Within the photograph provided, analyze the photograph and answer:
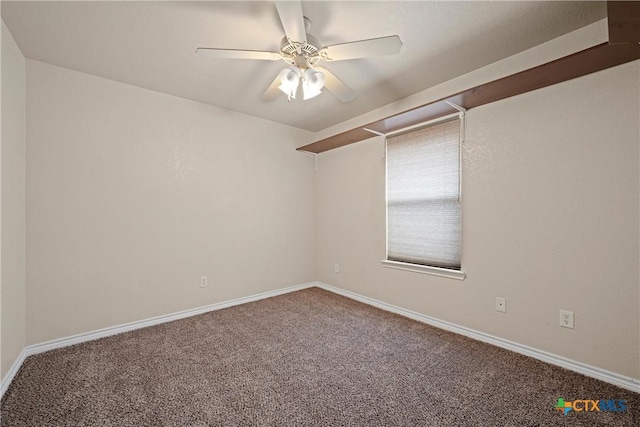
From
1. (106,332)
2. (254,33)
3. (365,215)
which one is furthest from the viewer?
(365,215)

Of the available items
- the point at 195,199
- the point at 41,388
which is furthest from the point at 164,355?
the point at 195,199

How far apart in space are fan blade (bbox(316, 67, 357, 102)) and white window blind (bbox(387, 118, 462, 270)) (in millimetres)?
1058

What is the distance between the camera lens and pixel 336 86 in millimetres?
2088

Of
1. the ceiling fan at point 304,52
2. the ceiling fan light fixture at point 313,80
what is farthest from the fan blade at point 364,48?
the ceiling fan light fixture at point 313,80

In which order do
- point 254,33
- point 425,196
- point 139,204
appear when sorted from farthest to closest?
point 425,196 → point 139,204 → point 254,33

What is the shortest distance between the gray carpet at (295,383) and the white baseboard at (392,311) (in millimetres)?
68

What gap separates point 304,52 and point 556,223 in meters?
2.17

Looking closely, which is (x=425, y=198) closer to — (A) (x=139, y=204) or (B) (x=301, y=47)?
(B) (x=301, y=47)

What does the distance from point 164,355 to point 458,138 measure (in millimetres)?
3157

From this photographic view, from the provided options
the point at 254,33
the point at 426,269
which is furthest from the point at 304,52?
the point at 426,269

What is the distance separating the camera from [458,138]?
2535 millimetres

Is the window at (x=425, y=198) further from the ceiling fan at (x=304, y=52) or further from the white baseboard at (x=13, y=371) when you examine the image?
the white baseboard at (x=13, y=371)

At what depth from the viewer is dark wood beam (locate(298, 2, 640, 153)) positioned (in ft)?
5.20

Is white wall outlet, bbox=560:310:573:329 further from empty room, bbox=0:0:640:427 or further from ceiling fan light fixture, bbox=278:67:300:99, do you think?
ceiling fan light fixture, bbox=278:67:300:99
